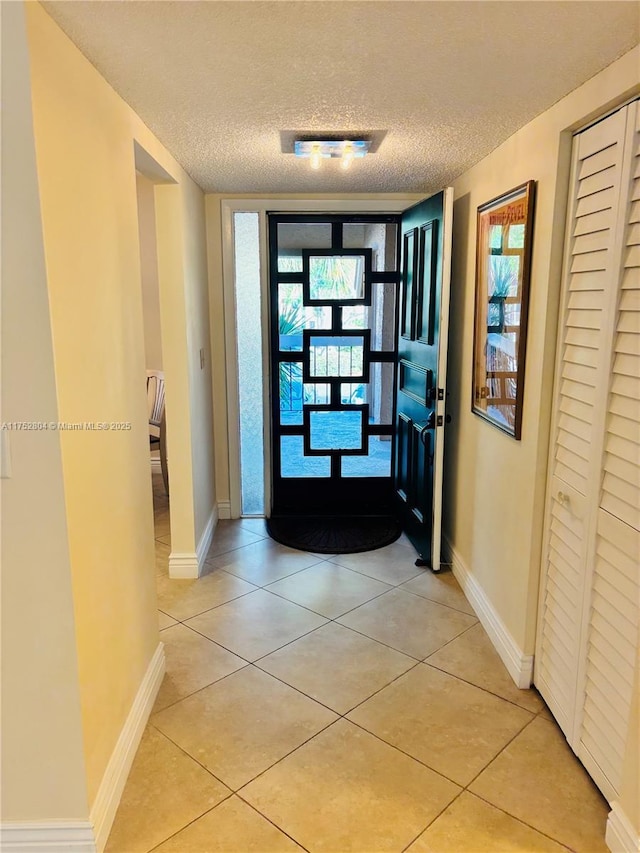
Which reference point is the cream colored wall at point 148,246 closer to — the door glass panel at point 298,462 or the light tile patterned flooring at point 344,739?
the door glass panel at point 298,462

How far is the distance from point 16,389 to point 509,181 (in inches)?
79.4

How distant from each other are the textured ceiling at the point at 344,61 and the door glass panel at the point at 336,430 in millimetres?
2050

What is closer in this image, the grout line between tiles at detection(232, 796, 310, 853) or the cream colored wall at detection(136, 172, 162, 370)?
the grout line between tiles at detection(232, 796, 310, 853)

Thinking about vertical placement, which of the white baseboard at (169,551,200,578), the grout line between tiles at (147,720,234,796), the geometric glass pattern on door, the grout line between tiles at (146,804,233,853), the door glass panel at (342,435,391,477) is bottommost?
the grout line between tiles at (147,720,234,796)

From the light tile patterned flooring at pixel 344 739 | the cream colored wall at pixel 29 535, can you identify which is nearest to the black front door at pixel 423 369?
the light tile patterned flooring at pixel 344 739

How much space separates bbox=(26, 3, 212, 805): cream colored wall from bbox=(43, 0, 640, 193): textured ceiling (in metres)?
0.14

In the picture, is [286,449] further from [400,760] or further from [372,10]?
[372,10]

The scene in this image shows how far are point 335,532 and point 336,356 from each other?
46.8 inches

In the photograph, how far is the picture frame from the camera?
2273mm

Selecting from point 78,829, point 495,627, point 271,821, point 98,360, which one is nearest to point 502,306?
point 495,627

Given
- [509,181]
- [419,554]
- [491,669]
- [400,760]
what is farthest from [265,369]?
[400,760]

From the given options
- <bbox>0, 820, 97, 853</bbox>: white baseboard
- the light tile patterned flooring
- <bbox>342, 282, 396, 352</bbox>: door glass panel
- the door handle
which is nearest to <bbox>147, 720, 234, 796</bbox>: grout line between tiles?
the light tile patterned flooring

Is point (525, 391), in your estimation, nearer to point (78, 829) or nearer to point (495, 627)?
point (495, 627)

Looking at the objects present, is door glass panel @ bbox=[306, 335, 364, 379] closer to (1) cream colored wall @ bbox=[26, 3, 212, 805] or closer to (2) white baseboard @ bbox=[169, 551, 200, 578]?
(2) white baseboard @ bbox=[169, 551, 200, 578]
